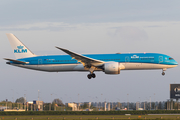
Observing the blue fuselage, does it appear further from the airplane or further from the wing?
the wing

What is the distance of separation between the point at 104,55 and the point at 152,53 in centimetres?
903

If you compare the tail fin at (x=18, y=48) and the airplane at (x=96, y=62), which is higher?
the tail fin at (x=18, y=48)

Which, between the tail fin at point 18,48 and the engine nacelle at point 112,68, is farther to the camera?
the tail fin at point 18,48

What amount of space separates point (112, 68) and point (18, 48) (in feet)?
70.7

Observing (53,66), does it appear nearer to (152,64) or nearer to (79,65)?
(79,65)

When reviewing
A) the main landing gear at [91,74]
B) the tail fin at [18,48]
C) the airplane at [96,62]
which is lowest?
the main landing gear at [91,74]

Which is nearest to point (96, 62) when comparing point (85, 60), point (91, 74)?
point (85, 60)

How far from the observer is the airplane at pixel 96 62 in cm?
5338

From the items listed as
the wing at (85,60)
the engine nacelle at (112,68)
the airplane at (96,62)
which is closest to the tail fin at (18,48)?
the airplane at (96,62)

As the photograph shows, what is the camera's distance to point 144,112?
62219 millimetres

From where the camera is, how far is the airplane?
5338 centimetres

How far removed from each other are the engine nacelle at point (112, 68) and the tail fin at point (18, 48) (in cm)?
1643

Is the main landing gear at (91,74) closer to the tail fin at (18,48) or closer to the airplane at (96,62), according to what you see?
the airplane at (96,62)

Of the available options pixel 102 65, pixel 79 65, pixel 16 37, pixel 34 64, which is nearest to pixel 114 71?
pixel 102 65
